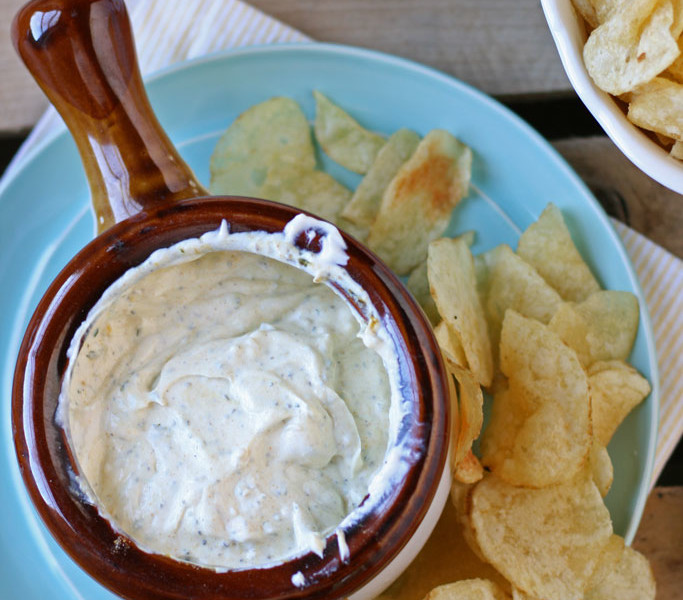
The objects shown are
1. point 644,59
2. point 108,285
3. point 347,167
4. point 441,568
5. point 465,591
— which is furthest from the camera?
point 347,167

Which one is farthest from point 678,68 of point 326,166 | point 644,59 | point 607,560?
point 607,560

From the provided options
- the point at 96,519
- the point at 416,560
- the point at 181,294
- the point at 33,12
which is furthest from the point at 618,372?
the point at 33,12

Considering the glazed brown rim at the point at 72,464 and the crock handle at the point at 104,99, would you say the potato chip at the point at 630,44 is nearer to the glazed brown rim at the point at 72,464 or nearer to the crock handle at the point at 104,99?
the glazed brown rim at the point at 72,464

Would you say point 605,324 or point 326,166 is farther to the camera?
point 326,166

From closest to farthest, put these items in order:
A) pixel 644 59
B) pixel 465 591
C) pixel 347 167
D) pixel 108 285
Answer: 1. pixel 644 59
2. pixel 108 285
3. pixel 465 591
4. pixel 347 167

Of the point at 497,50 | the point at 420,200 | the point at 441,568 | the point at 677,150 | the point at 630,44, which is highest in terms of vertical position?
the point at 630,44

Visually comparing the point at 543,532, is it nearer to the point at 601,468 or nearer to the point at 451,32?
the point at 601,468
